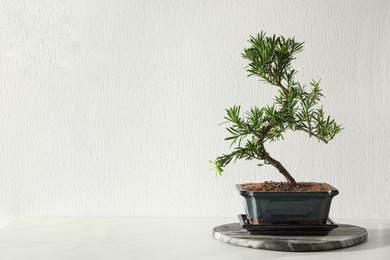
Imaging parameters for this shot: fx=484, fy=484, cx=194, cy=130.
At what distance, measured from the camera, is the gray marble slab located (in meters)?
1.00

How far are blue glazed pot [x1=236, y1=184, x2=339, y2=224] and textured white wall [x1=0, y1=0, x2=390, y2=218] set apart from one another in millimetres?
356

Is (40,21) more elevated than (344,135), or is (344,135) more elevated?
(40,21)

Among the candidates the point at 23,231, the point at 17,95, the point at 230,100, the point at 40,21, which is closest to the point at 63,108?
the point at 17,95

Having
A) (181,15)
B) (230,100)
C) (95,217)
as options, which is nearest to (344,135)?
(230,100)

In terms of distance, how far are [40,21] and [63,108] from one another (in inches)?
10.7

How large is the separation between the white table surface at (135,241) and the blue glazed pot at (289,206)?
83mm

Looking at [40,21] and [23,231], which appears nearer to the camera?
[23,231]

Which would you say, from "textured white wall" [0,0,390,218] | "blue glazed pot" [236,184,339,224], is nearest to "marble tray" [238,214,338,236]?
"blue glazed pot" [236,184,339,224]

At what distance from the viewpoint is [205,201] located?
143 cm

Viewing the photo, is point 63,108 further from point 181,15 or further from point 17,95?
point 181,15

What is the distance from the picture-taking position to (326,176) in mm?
1403

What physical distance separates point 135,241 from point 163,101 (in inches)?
17.9

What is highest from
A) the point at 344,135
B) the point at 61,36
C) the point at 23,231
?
the point at 61,36

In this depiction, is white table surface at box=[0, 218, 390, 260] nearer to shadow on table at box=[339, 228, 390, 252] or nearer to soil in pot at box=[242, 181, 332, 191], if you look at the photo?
shadow on table at box=[339, 228, 390, 252]
